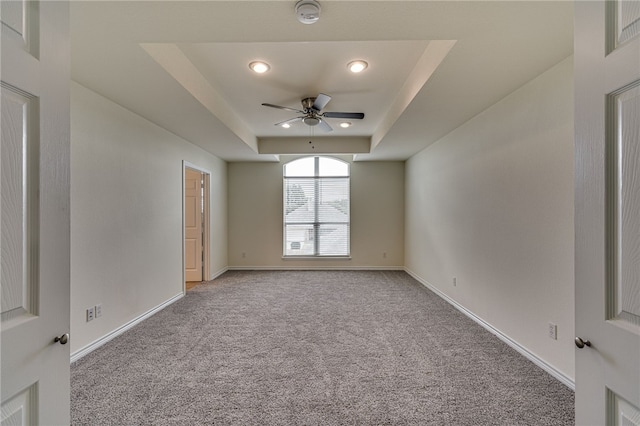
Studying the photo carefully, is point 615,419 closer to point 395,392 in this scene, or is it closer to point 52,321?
point 395,392

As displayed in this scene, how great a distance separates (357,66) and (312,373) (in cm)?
267

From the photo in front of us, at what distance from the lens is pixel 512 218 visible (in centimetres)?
270

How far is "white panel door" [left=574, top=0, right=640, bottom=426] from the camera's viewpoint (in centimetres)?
76

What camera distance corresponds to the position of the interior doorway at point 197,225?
209 inches

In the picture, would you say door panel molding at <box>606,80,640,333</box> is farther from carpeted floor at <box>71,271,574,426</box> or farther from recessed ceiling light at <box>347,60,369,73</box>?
recessed ceiling light at <box>347,60,369,73</box>

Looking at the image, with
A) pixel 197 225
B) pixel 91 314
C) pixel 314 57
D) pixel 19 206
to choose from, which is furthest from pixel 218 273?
pixel 19 206

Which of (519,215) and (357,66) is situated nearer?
(519,215)

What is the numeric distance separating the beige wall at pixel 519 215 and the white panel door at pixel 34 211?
279cm

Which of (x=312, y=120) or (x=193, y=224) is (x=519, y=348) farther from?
(x=193, y=224)

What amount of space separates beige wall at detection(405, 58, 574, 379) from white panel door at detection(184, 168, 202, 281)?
4.11m

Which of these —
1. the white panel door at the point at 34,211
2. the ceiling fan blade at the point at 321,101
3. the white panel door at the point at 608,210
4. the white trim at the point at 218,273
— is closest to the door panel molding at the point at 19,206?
the white panel door at the point at 34,211

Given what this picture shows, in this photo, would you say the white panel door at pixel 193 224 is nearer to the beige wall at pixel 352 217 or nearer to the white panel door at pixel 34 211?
the beige wall at pixel 352 217

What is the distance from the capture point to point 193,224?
Result: 17.5 ft

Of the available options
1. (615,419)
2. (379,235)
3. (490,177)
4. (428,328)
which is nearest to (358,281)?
(379,235)
